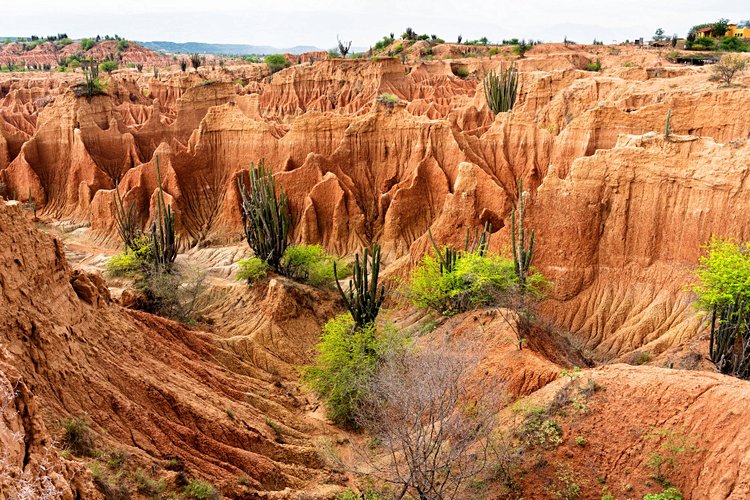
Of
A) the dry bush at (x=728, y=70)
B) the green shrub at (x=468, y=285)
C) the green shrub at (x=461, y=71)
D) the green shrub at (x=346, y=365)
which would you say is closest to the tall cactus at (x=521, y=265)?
the green shrub at (x=468, y=285)

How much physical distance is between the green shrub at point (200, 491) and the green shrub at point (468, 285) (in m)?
10.8

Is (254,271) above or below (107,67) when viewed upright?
below

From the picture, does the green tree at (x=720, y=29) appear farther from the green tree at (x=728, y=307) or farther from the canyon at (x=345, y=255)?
the green tree at (x=728, y=307)

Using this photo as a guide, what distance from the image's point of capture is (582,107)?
1446 inches

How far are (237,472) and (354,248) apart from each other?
65.3 feet

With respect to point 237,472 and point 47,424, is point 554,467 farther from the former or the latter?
point 47,424

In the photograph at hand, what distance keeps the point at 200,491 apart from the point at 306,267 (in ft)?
57.8

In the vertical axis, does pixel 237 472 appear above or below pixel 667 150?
below

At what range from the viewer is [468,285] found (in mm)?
20062

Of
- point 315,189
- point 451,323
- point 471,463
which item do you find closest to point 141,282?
point 315,189

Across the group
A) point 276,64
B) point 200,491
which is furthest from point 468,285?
point 276,64

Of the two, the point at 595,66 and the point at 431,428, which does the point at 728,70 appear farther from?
the point at 431,428

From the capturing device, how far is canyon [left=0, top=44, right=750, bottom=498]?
38.4 feet

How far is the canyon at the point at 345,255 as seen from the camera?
11703 millimetres
